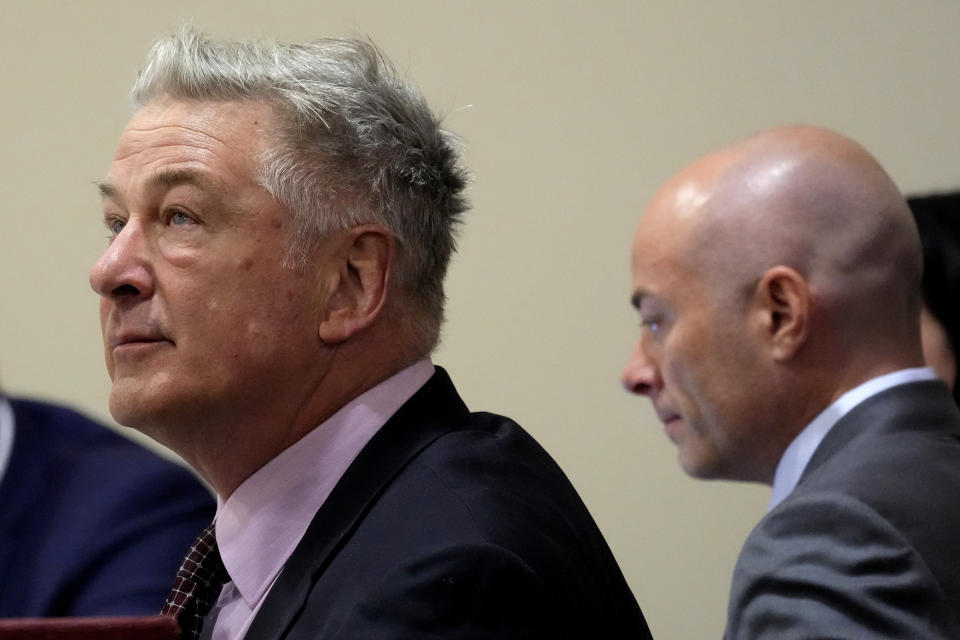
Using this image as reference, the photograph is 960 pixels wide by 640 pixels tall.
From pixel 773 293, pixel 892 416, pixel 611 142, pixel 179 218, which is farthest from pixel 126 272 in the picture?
pixel 611 142

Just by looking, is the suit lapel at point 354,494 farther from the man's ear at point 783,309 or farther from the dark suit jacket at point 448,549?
the man's ear at point 783,309

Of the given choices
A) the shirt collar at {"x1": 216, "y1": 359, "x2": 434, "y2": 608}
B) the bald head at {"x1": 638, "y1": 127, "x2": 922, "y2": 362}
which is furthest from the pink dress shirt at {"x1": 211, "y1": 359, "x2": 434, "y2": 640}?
the bald head at {"x1": 638, "y1": 127, "x2": 922, "y2": 362}

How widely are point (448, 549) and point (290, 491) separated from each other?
0.32 metres

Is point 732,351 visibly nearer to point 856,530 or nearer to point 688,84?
point 856,530

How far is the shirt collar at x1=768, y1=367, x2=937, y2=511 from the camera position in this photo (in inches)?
60.9

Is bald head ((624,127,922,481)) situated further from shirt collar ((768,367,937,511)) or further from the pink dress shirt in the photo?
the pink dress shirt

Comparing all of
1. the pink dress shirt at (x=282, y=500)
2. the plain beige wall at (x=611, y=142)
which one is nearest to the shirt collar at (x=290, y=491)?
the pink dress shirt at (x=282, y=500)

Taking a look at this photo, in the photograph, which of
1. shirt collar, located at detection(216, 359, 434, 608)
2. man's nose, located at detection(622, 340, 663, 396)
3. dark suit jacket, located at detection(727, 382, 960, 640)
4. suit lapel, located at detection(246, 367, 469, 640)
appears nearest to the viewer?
dark suit jacket, located at detection(727, 382, 960, 640)

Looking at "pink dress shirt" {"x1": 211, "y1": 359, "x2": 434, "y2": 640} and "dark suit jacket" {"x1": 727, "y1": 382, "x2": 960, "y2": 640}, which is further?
"pink dress shirt" {"x1": 211, "y1": 359, "x2": 434, "y2": 640}

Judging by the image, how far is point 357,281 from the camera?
1683 mm

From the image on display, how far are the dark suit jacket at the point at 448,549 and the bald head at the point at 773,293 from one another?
0.64ft

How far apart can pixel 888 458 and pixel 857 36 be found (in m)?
1.97

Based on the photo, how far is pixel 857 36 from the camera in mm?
3203

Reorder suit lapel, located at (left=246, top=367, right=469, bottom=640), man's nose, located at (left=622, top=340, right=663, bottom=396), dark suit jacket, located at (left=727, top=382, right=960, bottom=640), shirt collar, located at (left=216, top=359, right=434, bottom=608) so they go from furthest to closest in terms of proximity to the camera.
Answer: man's nose, located at (left=622, top=340, right=663, bottom=396), shirt collar, located at (left=216, top=359, right=434, bottom=608), suit lapel, located at (left=246, top=367, right=469, bottom=640), dark suit jacket, located at (left=727, top=382, right=960, bottom=640)
